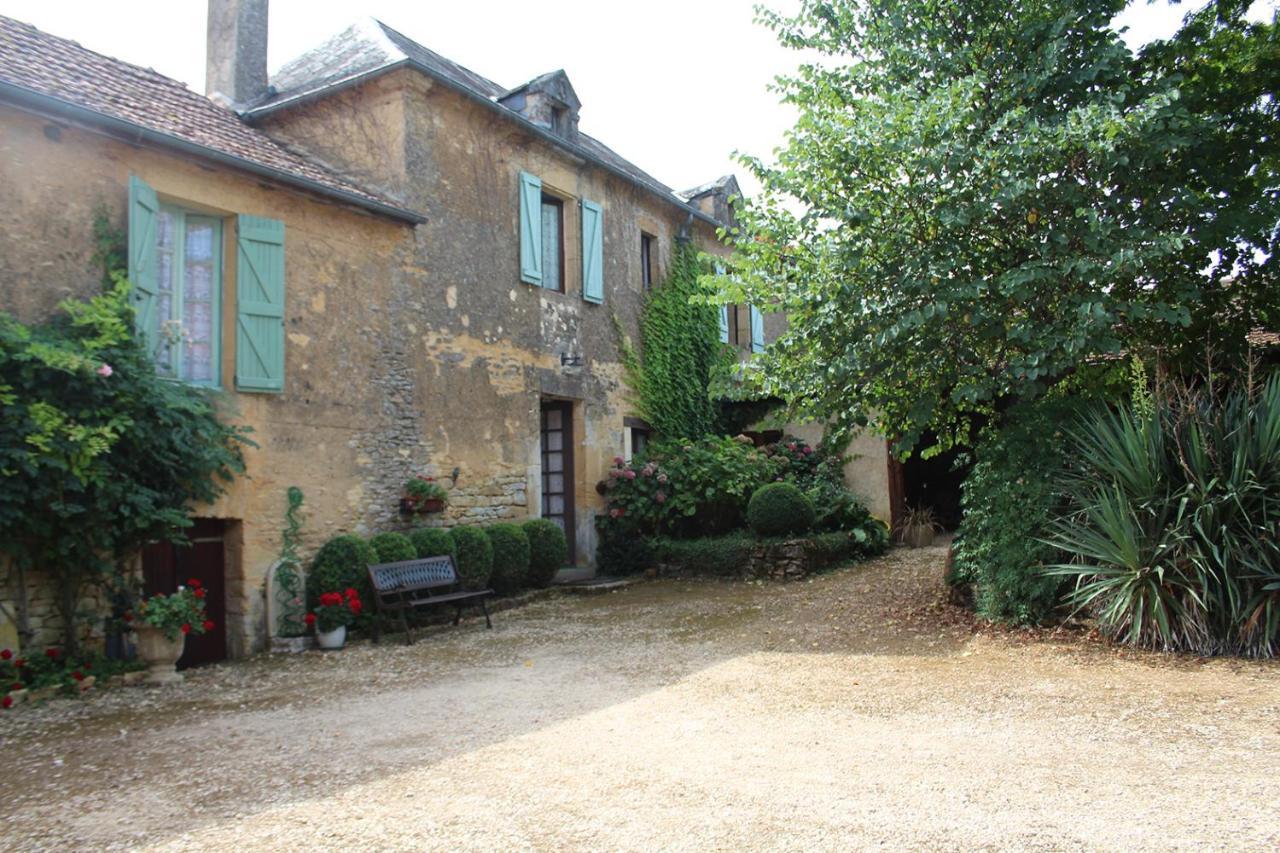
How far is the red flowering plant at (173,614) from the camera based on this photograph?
6156mm

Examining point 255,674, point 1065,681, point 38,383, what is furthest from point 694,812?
point 38,383

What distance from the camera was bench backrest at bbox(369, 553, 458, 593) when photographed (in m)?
8.02

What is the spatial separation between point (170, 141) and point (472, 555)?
460cm

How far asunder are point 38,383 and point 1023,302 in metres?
7.16

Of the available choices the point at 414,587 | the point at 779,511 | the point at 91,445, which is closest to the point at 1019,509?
the point at 779,511

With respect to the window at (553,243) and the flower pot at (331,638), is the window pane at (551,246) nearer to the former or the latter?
the window at (553,243)

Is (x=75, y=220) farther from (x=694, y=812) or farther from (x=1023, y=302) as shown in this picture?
(x=1023, y=302)

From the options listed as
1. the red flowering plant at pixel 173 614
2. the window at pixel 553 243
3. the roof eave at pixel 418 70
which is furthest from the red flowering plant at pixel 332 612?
the window at pixel 553 243

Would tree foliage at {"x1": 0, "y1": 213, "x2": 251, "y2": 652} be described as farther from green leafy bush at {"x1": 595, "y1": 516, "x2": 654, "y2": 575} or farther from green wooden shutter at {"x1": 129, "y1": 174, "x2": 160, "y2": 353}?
green leafy bush at {"x1": 595, "y1": 516, "x2": 654, "y2": 575}

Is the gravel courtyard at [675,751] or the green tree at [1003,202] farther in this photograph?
the green tree at [1003,202]

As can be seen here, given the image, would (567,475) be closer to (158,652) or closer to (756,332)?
(756,332)

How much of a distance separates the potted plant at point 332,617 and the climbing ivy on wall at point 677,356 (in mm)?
6038

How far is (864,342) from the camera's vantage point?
7.41 metres

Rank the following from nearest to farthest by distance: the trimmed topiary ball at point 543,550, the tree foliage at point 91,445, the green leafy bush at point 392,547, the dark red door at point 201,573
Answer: the tree foliage at point 91,445 < the dark red door at point 201,573 < the green leafy bush at point 392,547 < the trimmed topiary ball at point 543,550
